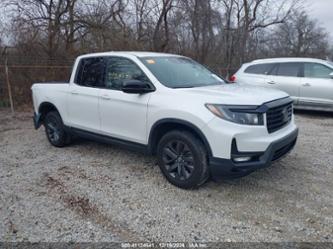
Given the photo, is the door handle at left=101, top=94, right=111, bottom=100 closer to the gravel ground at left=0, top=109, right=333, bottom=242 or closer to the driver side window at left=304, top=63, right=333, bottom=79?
the gravel ground at left=0, top=109, right=333, bottom=242

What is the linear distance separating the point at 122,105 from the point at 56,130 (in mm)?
2076

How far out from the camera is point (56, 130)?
555cm

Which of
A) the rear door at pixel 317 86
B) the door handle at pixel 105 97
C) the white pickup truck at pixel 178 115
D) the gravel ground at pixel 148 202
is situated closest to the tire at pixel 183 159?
the white pickup truck at pixel 178 115

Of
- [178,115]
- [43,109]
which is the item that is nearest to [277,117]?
[178,115]

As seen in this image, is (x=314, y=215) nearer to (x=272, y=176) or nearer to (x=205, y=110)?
(x=272, y=176)

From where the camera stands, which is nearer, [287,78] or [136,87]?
[136,87]

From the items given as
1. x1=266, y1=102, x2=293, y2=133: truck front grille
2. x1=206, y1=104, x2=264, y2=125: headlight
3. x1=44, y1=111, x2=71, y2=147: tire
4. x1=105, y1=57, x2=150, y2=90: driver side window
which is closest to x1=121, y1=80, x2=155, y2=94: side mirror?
x1=105, y1=57, x2=150, y2=90: driver side window

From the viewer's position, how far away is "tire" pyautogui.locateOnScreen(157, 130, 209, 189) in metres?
3.48

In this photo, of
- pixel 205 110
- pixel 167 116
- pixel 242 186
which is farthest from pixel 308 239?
pixel 167 116

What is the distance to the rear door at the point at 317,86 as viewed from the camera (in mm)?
7938

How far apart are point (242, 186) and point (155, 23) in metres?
12.6

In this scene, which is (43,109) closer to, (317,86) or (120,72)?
(120,72)

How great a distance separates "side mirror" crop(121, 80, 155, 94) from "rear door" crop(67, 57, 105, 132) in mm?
904

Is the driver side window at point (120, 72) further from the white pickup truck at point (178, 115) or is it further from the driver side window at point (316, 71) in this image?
the driver side window at point (316, 71)
